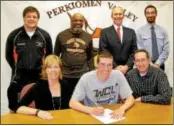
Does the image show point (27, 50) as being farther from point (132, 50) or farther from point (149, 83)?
point (149, 83)

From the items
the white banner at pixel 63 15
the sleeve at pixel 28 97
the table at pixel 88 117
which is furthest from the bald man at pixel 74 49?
the table at pixel 88 117

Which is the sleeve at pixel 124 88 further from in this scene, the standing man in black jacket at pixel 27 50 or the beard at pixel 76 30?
the standing man in black jacket at pixel 27 50

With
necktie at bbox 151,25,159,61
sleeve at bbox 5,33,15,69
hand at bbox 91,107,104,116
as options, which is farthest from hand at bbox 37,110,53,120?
necktie at bbox 151,25,159,61

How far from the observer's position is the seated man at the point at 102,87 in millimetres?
2592

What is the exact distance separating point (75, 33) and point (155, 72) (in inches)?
44.2

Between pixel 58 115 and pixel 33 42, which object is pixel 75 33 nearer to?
pixel 33 42

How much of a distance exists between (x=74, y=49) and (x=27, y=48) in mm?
538

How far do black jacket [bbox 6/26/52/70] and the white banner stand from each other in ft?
2.16

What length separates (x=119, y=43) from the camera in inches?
141

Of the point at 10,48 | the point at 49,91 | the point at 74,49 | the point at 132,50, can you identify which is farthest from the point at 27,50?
the point at 132,50

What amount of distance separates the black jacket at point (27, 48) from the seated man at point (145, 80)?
110cm

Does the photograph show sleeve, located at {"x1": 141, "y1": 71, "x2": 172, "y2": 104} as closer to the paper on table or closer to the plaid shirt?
the plaid shirt

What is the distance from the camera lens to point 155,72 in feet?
A: 9.38

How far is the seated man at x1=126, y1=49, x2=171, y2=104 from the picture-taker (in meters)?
2.80
